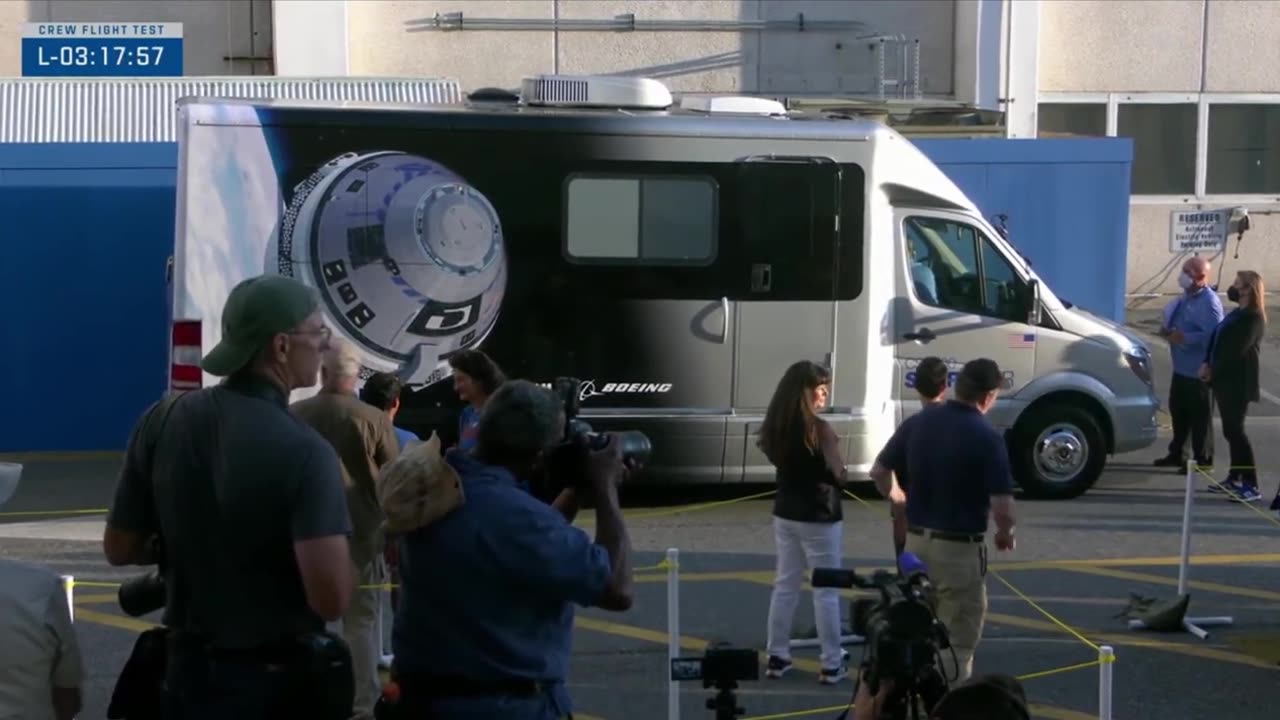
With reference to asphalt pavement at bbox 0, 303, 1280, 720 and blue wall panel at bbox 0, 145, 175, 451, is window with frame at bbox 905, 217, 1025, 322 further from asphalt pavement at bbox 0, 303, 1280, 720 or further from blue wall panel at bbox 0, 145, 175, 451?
blue wall panel at bbox 0, 145, 175, 451

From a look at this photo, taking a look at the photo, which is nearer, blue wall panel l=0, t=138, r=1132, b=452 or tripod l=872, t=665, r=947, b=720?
tripod l=872, t=665, r=947, b=720

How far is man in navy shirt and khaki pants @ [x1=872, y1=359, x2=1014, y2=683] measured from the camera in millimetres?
6793

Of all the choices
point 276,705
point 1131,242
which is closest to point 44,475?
point 276,705

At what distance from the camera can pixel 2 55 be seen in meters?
20.2

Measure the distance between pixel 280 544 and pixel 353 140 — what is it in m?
7.74

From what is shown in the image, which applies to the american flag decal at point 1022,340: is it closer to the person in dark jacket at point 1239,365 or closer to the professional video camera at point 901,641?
the person in dark jacket at point 1239,365

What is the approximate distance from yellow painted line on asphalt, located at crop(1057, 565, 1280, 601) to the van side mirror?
2442 millimetres

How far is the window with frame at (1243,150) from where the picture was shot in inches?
886

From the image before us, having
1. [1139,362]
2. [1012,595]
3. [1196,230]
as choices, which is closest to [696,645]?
[1012,595]

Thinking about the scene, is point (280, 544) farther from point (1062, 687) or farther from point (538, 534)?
point (1062, 687)

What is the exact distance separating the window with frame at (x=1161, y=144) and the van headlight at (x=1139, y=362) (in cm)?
1027

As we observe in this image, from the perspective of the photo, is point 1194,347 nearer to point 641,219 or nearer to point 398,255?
point 641,219

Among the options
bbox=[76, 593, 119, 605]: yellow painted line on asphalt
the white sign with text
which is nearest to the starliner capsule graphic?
bbox=[76, 593, 119, 605]: yellow painted line on asphalt
